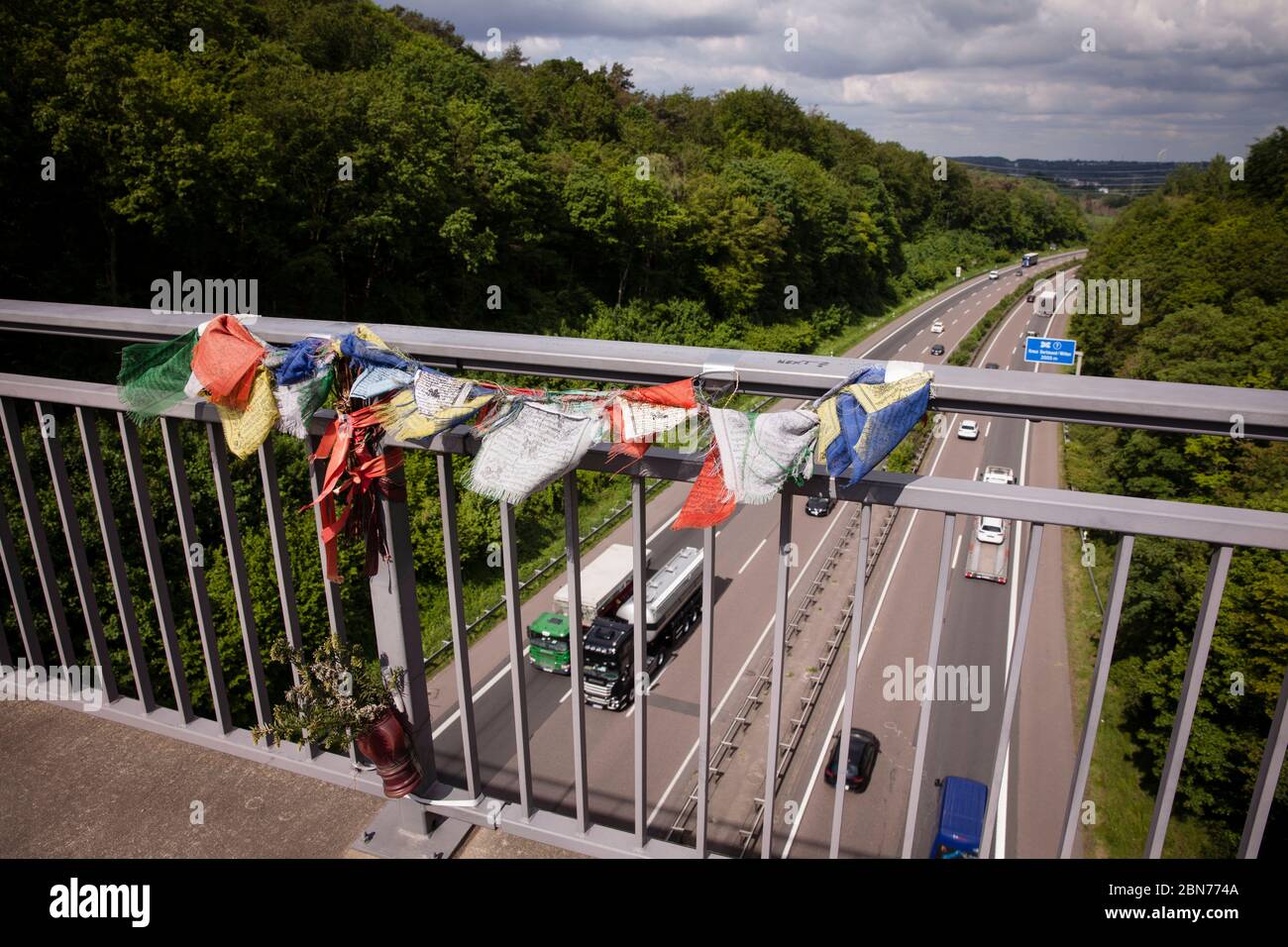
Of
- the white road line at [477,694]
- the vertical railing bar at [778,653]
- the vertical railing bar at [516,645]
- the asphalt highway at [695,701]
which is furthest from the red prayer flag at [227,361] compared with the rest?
the white road line at [477,694]

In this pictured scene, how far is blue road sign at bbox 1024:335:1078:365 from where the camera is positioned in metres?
22.7

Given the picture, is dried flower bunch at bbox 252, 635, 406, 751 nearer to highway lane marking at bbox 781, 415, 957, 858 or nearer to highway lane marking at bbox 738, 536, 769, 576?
highway lane marking at bbox 781, 415, 957, 858

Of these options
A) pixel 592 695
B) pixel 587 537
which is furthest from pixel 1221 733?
pixel 587 537

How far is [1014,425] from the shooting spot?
35719 millimetres

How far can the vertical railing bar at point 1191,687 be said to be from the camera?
5.30 feet

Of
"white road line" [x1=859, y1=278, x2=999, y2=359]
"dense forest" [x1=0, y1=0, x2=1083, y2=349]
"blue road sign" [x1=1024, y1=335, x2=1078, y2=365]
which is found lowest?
"white road line" [x1=859, y1=278, x2=999, y2=359]

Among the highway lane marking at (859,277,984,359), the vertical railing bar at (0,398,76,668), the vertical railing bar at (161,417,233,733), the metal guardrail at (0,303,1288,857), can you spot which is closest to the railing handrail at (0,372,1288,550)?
the metal guardrail at (0,303,1288,857)

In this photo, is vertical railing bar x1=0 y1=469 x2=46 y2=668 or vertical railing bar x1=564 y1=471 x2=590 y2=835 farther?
vertical railing bar x1=0 y1=469 x2=46 y2=668

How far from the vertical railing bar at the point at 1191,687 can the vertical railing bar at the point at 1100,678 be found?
133 millimetres

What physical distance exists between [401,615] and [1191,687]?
5.99ft

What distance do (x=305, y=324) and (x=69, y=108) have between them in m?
17.4

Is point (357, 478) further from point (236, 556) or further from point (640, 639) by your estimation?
point (640, 639)

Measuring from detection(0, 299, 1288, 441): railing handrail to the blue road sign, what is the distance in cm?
2202

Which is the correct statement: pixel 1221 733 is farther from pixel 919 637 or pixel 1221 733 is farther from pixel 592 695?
pixel 592 695
